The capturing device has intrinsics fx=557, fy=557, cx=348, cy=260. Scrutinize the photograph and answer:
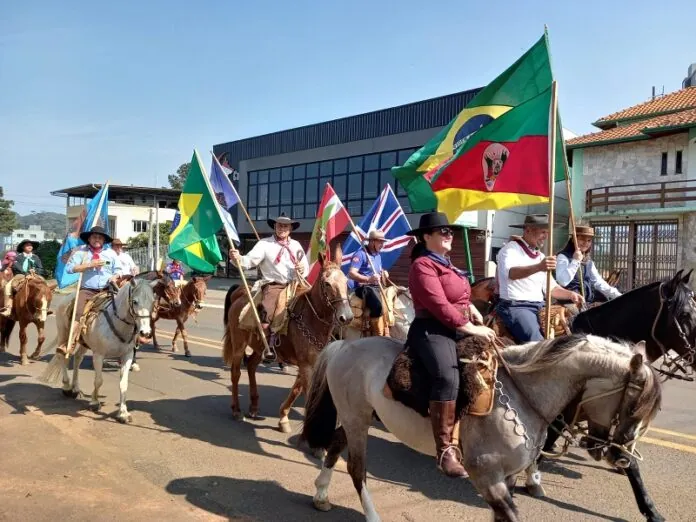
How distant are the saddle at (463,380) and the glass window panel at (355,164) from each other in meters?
31.2

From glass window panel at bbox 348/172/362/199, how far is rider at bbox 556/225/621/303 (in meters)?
27.0

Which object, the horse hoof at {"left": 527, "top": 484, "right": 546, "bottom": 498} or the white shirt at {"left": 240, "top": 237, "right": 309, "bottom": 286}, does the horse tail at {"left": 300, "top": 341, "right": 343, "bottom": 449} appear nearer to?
the horse hoof at {"left": 527, "top": 484, "right": 546, "bottom": 498}

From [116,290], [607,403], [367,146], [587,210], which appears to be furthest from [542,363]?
[367,146]

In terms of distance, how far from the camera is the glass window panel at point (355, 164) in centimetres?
3447

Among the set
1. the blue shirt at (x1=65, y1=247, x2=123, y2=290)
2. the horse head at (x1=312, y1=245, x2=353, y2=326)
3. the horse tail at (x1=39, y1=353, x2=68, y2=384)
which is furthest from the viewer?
the blue shirt at (x1=65, y1=247, x2=123, y2=290)

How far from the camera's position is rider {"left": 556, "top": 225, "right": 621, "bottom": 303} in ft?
21.8

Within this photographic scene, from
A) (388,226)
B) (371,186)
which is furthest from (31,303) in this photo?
(371,186)

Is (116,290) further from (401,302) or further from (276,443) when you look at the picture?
(401,302)

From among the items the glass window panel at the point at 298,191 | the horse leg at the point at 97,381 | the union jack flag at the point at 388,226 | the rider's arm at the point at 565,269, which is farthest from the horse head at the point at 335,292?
the glass window panel at the point at 298,191

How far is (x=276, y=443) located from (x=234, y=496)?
1.54 metres

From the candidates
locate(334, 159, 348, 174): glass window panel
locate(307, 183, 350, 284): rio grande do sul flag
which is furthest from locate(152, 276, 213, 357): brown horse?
locate(334, 159, 348, 174): glass window panel

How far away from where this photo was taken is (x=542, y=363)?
3.62 m

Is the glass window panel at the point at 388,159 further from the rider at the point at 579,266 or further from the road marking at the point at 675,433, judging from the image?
the road marking at the point at 675,433

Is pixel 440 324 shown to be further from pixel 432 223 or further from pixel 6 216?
pixel 6 216
